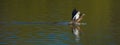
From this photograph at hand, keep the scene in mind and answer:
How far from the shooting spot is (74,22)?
108 ft

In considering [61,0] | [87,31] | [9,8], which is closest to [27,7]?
[9,8]

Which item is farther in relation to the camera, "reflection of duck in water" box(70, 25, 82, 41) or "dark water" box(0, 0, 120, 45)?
"reflection of duck in water" box(70, 25, 82, 41)

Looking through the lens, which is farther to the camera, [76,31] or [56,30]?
[76,31]

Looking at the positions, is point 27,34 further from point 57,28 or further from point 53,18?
point 53,18

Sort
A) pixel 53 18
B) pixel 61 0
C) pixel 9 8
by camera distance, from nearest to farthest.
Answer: pixel 53 18 < pixel 9 8 < pixel 61 0

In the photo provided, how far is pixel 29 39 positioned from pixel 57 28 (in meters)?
3.85

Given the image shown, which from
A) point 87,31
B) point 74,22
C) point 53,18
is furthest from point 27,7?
point 87,31

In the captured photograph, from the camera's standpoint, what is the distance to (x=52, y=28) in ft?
99.0

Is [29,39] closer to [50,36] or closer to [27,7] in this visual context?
[50,36]

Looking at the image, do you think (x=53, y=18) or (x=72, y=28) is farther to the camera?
(x=53, y=18)

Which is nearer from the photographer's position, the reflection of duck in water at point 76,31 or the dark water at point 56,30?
the dark water at point 56,30

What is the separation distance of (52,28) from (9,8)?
15.9 m

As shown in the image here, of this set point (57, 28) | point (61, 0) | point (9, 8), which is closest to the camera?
point (57, 28)

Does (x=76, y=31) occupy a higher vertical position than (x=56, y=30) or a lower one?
lower
